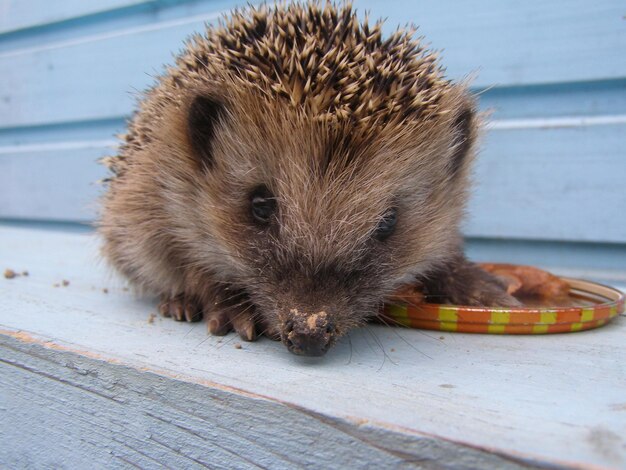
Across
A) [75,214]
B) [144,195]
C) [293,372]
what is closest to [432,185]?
[293,372]

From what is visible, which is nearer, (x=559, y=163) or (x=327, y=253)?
(x=327, y=253)

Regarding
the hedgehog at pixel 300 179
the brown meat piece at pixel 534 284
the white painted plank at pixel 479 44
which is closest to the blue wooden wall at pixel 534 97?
the white painted plank at pixel 479 44

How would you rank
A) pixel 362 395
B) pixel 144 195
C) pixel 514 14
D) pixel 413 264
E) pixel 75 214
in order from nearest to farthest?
pixel 362 395, pixel 413 264, pixel 144 195, pixel 514 14, pixel 75 214

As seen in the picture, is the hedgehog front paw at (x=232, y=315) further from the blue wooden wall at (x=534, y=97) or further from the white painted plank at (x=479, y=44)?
the white painted plank at (x=479, y=44)

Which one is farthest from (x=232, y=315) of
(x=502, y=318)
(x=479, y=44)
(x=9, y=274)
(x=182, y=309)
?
(x=479, y=44)

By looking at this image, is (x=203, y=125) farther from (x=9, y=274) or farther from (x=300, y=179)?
(x=9, y=274)

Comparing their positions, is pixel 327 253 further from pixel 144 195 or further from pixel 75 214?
pixel 75 214
